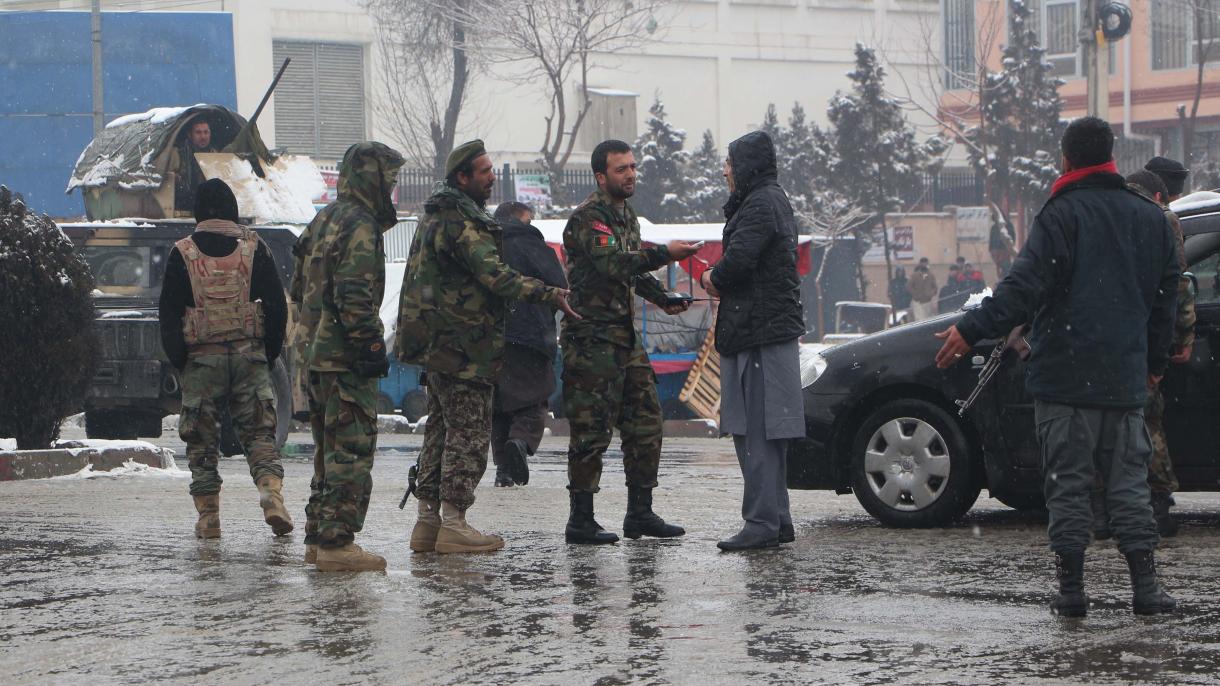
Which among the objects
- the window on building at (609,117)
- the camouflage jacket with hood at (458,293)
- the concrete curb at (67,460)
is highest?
the window on building at (609,117)

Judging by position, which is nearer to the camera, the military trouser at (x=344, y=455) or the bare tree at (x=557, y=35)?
the military trouser at (x=344, y=455)

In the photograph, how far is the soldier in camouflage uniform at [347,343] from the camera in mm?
7648

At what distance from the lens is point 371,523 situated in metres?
9.62

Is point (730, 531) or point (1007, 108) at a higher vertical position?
point (1007, 108)

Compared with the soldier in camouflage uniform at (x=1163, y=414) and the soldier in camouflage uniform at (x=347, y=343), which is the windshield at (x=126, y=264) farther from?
the soldier in camouflage uniform at (x=1163, y=414)

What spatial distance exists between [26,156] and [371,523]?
3129cm

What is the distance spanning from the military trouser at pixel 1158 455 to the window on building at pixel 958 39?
39961 mm

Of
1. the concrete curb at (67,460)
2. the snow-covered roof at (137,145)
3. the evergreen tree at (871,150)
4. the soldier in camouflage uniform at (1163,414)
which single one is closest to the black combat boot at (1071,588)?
the soldier in camouflage uniform at (1163,414)

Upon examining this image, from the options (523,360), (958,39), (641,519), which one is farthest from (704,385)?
(958,39)

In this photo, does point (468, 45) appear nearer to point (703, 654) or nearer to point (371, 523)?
point (371, 523)

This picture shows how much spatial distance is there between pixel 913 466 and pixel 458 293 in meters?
2.45

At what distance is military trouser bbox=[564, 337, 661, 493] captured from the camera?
27.3 ft

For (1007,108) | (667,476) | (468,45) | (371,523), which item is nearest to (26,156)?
(468,45)

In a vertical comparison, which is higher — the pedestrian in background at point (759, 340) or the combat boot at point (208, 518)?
the pedestrian in background at point (759, 340)
